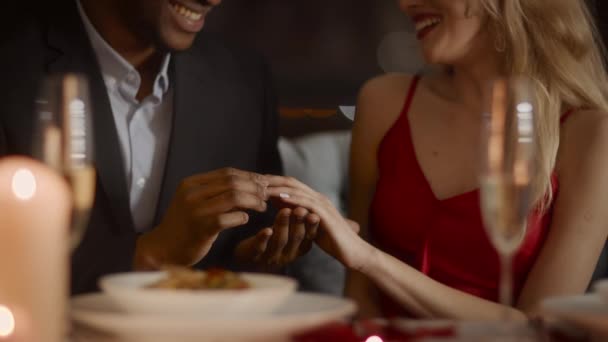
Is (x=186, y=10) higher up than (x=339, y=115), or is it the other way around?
(x=186, y=10)

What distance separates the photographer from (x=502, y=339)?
88 centimetres

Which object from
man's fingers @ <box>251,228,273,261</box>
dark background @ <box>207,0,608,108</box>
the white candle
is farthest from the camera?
dark background @ <box>207,0,608,108</box>

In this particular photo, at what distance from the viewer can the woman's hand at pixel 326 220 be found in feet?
4.63

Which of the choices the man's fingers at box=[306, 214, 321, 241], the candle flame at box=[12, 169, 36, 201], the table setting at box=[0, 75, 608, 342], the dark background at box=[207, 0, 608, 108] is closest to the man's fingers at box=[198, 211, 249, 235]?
the man's fingers at box=[306, 214, 321, 241]

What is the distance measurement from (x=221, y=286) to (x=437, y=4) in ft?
3.42

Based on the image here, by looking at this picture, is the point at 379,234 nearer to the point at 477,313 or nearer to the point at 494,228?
the point at 477,313

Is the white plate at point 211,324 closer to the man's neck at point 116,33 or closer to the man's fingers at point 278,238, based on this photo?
the man's fingers at point 278,238

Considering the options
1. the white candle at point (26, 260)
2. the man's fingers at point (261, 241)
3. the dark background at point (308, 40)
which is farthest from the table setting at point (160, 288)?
the dark background at point (308, 40)

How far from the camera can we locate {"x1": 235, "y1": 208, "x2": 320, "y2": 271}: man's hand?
56.8 inches

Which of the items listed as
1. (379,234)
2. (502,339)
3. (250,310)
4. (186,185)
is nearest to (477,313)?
(379,234)

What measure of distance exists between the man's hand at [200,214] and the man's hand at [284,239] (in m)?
0.07

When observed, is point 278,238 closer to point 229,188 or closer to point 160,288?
point 229,188

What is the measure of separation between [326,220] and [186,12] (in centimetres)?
73

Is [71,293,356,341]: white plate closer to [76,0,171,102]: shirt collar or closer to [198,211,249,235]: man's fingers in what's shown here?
[198,211,249,235]: man's fingers
